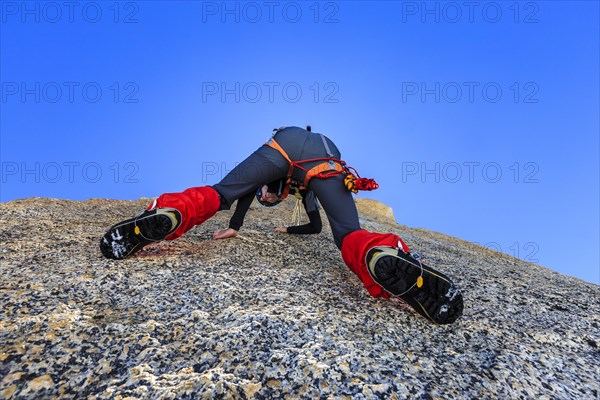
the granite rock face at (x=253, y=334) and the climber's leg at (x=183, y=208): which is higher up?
the climber's leg at (x=183, y=208)

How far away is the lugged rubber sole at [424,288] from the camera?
11.8 ft

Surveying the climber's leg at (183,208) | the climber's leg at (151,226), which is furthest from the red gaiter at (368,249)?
the climber's leg at (151,226)

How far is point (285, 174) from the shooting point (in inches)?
218

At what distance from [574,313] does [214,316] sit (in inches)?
171

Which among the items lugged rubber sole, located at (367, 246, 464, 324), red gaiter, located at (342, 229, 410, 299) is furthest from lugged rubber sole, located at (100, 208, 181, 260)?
lugged rubber sole, located at (367, 246, 464, 324)

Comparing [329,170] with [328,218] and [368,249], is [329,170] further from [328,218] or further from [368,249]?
[368,249]

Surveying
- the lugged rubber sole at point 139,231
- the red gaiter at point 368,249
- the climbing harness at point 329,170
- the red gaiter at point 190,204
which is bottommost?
the red gaiter at point 368,249

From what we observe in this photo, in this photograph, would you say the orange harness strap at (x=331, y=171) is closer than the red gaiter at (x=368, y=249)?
No

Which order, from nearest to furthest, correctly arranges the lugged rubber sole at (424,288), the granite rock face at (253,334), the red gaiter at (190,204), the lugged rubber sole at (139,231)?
the granite rock face at (253,334) < the lugged rubber sole at (424,288) < the lugged rubber sole at (139,231) < the red gaiter at (190,204)

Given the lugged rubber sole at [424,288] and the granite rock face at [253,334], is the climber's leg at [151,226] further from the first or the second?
the lugged rubber sole at [424,288]

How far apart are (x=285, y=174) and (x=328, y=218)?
1.04m

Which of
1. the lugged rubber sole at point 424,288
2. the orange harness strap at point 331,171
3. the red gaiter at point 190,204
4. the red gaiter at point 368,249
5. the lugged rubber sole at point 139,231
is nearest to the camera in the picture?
the lugged rubber sole at point 424,288

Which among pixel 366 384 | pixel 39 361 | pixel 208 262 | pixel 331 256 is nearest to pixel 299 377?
pixel 366 384

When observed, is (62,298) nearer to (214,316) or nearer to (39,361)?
(39,361)
